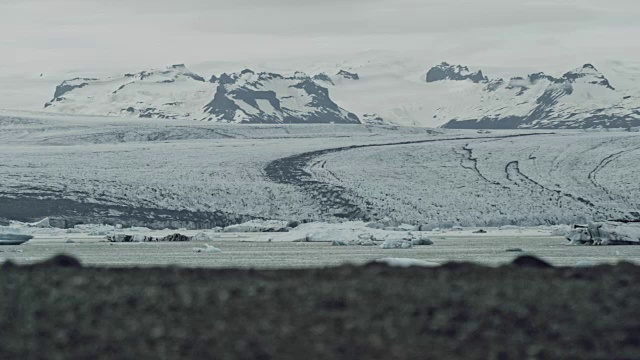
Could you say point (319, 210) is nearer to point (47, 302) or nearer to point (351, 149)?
point (351, 149)

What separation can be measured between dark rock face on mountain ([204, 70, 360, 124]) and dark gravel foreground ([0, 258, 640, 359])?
149150 mm

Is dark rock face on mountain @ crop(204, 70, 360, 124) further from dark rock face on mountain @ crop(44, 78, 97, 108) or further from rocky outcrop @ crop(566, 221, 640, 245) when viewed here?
rocky outcrop @ crop(566, 221, 640, 245)

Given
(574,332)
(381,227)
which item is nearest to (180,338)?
(574,332)

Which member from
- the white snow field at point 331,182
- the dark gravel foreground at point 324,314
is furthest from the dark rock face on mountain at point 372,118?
the dark gravel foreground at point 324,314

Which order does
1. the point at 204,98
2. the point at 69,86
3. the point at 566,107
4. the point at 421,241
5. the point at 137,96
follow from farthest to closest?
the point at 69,86 < the point at 566,107 < the point at 137,96 < the point at 204,98 < the point at 421,241

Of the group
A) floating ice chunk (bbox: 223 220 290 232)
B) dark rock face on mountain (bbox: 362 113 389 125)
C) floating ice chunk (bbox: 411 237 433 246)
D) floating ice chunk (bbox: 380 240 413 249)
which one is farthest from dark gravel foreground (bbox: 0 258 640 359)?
dark rock face on mountain (bbox: 362 113 389 125)

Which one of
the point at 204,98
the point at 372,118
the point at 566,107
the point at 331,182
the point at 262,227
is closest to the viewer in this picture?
the point at 262,227

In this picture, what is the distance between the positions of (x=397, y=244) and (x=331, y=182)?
12743 mm

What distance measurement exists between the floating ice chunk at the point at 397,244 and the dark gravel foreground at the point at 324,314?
1186 centimetres

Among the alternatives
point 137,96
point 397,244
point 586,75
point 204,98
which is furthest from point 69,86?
point 397,244

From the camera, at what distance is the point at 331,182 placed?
35.2 meters

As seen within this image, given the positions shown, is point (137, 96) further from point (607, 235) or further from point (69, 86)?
point (607, 235)

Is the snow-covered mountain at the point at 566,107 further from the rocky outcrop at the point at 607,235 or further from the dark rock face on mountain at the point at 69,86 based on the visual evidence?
the rocky outcrop at the point at 607,235

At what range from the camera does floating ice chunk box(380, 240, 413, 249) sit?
22.4 meters
